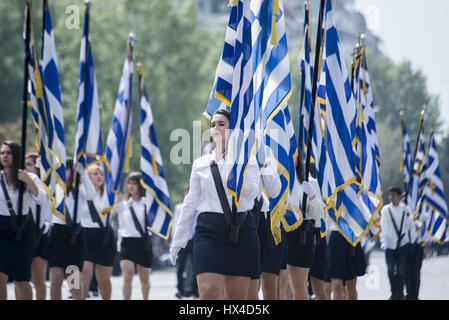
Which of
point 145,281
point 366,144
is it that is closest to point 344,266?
point 366,144

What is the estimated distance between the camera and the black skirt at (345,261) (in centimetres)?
966

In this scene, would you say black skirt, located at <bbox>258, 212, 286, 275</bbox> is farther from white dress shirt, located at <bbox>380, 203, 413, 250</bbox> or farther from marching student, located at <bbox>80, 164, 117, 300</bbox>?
white dress shirt, located at <bbox>380, 203, 413, 250</bbox>

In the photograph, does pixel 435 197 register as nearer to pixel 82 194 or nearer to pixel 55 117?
pixel 82 194

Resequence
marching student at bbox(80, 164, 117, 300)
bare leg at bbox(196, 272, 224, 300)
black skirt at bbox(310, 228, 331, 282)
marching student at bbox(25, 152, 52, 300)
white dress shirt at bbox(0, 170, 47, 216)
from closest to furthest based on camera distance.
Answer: bare leg at bbox(196, 272, 224, 300), white dress shirt at bbox(0, 170, 47, 216), marching student at bbox(25, 152, 52, 300), black skirt at bbox(310, 228, 331, 282), marching student at bbox(80, 164, 117, 300)

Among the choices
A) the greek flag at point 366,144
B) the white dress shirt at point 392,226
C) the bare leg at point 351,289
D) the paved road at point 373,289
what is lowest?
the paved road at point 373,289

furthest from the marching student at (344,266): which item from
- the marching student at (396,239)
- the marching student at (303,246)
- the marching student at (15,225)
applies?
the marching student at (396,239)

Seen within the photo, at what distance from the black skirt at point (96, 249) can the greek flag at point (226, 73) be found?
4.10 m

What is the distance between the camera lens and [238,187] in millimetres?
6094

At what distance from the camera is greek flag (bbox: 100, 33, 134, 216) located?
12312mm

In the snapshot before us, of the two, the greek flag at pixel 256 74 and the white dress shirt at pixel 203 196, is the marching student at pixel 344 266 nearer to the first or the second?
the greek flag at pixel 256 74

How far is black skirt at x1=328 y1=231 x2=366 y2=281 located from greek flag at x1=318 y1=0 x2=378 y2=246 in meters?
0.49

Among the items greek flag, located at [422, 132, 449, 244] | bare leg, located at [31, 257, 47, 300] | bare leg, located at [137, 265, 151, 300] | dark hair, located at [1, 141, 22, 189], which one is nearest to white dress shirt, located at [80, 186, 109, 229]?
bare leg, located at [137, 265, 151, 300]
